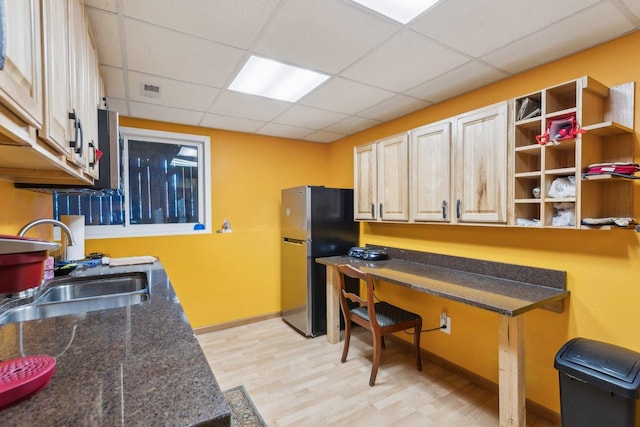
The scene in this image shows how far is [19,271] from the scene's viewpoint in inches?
33.6

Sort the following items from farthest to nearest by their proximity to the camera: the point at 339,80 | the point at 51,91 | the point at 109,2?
the point at 339,80 < the point at 109,2 < the point at 51,91

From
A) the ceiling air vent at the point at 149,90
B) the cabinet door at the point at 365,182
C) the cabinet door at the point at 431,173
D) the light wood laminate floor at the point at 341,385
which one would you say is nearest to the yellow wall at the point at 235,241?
the light wood laminate floor at the point at 341,385

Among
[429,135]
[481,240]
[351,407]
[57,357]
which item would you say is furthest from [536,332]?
[57,357]

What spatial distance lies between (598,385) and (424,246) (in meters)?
1.53

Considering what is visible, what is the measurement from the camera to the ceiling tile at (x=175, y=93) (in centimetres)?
216

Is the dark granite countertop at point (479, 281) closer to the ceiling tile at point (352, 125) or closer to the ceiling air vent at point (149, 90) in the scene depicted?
the ceiling tile at point (352, 125)

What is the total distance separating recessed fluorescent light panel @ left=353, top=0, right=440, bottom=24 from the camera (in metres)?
1.39

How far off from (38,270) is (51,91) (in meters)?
0.53

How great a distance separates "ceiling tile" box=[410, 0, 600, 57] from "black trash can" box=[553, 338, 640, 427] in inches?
65.1

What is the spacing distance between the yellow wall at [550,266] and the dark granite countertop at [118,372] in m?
2.10

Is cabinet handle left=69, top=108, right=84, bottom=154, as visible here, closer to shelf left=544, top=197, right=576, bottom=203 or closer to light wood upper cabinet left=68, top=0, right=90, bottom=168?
light wood upper cabinet left=68, top=0, right=90, bottom=168

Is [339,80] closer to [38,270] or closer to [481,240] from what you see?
[481,240]

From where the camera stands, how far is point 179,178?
11.0ft

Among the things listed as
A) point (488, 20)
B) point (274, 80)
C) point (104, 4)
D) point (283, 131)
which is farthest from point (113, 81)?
point (488, 20)
